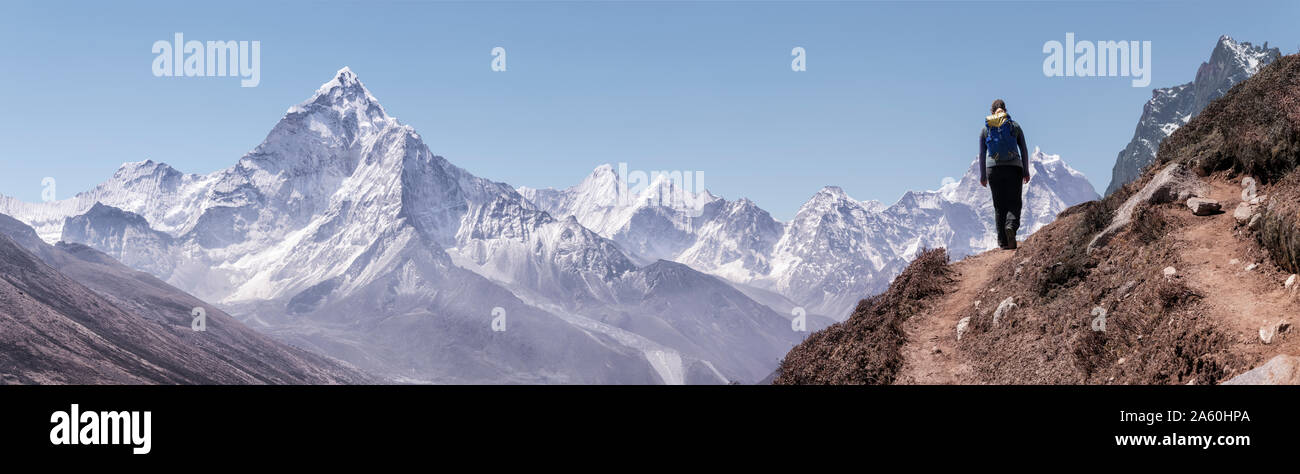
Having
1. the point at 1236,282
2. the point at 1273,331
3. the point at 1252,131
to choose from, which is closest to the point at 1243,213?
the point at 1236,282

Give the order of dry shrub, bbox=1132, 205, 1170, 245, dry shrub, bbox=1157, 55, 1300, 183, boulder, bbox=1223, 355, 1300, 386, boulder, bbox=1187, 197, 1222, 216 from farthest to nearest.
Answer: dry shrub, bbox=1157, 55, 1300, 183, boulder, bbox=1187, 197, 1222, 216, dry shrub, bbox=1132, 205, 1170, 245, boulder, bbox=1223, 355, 1300, 386

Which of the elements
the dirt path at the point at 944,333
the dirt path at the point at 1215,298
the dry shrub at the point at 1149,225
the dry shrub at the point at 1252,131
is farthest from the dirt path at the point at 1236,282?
the dirt path at the point at 944,333

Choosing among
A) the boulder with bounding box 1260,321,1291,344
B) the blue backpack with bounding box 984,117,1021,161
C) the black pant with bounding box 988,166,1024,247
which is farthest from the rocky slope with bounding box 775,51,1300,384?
the blue backpack with bounding box 984,117,1021,161

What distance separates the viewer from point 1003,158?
18672mm

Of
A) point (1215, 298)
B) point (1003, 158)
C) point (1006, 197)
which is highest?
point (1003, 158)

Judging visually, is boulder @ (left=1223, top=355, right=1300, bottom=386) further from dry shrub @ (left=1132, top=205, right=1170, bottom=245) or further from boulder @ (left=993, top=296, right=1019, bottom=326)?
boulder @ (left=993, top=296, right=1019, bottom=326)

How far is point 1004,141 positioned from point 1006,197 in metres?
1.35

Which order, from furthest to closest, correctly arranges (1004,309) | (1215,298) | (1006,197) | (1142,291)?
1. (1006,197)
2. (1004,309)
3. (1142,291)
4. (1215,298)

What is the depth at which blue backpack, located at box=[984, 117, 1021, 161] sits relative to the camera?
731 inches

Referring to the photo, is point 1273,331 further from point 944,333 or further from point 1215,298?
point 944,333

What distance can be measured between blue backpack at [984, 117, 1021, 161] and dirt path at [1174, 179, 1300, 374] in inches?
162

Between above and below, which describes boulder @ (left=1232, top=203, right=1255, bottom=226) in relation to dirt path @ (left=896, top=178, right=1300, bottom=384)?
above
